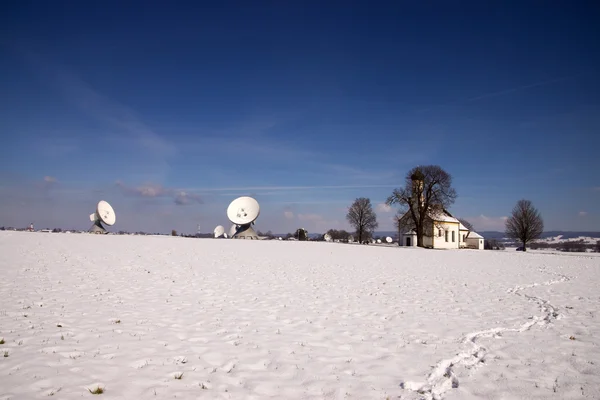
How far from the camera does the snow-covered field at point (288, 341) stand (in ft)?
19.4

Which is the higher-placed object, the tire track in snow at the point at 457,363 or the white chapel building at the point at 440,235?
the white chapel building at the point at 440,235

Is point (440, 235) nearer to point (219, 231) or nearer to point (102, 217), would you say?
point (219, 231)

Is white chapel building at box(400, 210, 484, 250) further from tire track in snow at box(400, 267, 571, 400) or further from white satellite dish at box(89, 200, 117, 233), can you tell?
white satellite dish at box(89, 200, 117, 233)

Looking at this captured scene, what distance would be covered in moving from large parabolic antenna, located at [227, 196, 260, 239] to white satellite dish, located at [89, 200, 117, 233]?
24.7 meters

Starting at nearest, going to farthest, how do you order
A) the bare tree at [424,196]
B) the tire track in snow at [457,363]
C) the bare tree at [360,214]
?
the tire track in snow at [457,363] < the bare tree at [424,196] < the bare tree at [360,214]

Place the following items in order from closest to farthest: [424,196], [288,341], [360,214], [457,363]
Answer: [457,363], [288,341], [424,196], [360,214]

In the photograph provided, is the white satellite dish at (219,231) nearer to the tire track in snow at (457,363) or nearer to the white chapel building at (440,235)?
the white chapel building at (440,235)

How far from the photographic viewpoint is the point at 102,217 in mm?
72875

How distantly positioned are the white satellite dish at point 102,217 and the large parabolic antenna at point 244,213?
24706mm

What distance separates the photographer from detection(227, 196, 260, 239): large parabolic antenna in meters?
74.6

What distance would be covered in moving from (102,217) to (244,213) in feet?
92.9

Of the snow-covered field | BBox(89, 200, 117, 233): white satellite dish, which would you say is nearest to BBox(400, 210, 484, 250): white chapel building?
the snow-covered field

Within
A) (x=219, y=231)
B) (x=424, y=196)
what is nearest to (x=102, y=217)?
(x=219, y=231)

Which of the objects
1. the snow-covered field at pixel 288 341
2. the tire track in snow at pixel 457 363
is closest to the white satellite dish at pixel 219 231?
the snow-covered field at pixel 288 341
